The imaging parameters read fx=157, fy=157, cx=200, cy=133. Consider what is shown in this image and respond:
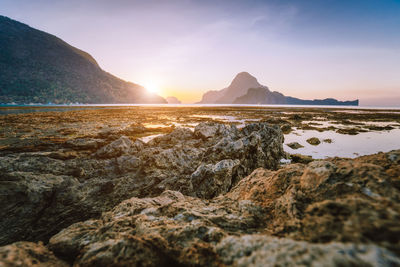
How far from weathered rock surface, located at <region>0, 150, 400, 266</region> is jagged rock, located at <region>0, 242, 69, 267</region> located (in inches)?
6.9

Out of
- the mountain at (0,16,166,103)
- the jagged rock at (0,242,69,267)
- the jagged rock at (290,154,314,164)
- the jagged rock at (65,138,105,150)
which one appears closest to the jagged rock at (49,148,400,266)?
the jagged rock at (0,242,69,267)

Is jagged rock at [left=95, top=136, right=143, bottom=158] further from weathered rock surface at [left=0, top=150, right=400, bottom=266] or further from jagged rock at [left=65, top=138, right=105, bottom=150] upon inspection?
weathered rock surface at [left=0, top=150, right=400, bottom=266]

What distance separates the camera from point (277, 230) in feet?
8.84

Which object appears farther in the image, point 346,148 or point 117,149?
point 346,148

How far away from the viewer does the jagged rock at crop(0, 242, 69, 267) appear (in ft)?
8.39

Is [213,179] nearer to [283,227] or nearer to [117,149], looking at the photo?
[283,227]

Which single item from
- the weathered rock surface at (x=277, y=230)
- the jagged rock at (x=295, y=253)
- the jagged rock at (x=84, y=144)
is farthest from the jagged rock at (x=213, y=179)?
the jagged rock at (x=84, y=144)

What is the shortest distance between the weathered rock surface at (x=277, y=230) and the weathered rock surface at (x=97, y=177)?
3261 mm

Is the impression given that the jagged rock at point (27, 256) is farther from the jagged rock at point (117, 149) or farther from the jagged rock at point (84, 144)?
the jagged rock at point (84, 144)

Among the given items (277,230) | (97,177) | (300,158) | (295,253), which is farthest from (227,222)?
(300,158)

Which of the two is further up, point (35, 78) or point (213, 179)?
point (35, 78)

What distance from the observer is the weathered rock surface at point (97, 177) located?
5617 mm

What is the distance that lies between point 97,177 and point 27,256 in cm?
627

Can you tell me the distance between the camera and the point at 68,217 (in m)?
5.99
